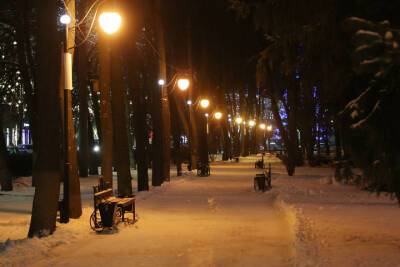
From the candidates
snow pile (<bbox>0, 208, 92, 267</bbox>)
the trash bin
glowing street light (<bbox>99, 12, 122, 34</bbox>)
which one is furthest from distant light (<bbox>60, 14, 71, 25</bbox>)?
snow pile (<bbox>0, 208, 92, 267</bbox>)

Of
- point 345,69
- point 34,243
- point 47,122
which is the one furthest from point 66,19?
point 345,69

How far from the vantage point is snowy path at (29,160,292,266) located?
10.4 meters

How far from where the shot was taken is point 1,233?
544 inches

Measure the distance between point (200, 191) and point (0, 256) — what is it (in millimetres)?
14655

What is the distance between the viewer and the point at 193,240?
1241 cm

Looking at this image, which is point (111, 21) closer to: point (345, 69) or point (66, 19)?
point (66, 19)

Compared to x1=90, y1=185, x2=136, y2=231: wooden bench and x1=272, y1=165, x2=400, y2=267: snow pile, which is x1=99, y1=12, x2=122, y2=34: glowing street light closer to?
x1=90, y1=185, x2=136, y2=231: wooden bench

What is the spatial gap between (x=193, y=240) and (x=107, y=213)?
6.61 ft

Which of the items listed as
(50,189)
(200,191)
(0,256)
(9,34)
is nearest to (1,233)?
(50,189)

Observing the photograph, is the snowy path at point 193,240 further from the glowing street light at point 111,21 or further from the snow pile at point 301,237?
the glowing street light at point 111,21

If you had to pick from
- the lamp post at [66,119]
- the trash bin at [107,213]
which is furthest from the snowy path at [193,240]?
the lamp post at [66,119]

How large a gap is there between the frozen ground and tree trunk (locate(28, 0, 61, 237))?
63cm

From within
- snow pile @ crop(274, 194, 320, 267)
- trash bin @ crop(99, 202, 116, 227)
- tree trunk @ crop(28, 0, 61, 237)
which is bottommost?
→ snow pile @ crop(274, 194, 320, 267)

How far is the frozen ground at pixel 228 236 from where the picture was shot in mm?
10398
